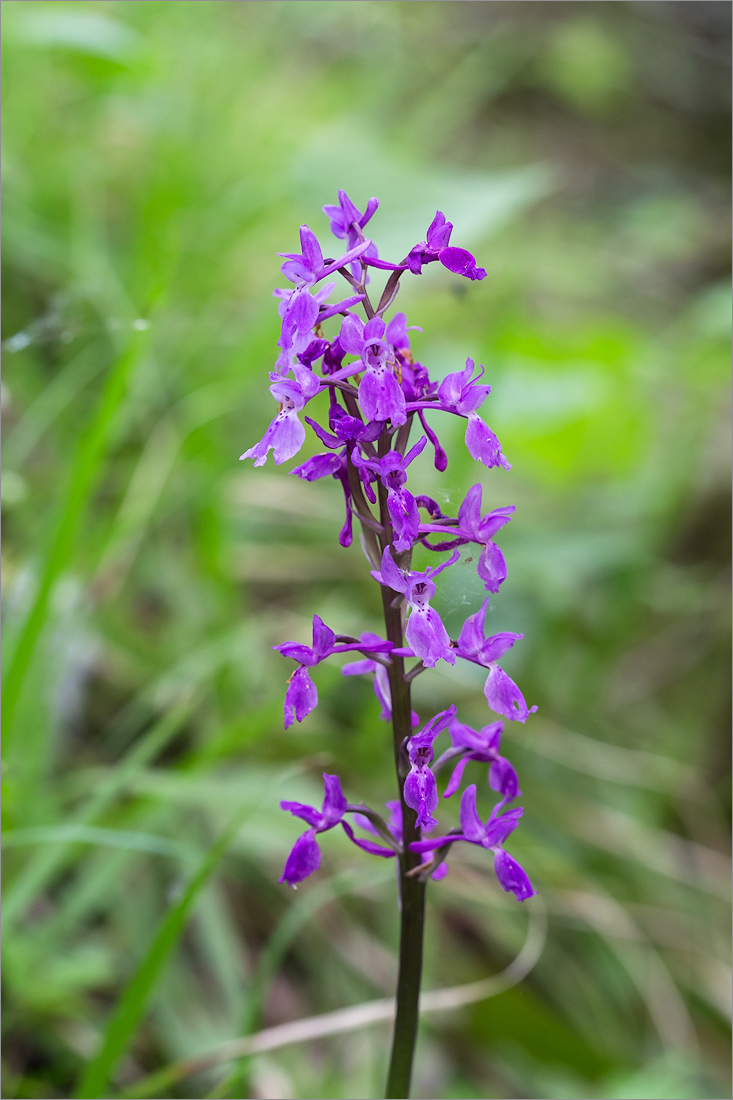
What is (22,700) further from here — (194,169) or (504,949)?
(194,169)

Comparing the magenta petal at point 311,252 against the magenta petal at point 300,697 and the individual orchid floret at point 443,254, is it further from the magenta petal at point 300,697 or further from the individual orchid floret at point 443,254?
the magenta petal at point 300,697

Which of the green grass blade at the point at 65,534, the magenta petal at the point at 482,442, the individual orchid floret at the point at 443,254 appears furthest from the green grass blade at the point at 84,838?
the individual orchid floret at the point at 443,254

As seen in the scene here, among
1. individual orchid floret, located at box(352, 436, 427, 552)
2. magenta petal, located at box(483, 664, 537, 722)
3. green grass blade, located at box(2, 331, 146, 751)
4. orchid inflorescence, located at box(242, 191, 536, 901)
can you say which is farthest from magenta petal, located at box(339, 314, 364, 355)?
green grass blade, located at box(2, 331, 146, 751)

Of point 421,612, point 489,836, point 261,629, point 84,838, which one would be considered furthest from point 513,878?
point 261,629

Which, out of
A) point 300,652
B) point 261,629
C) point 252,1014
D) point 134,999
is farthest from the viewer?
point 261,629

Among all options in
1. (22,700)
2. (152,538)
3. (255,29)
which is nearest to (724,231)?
(255,29)

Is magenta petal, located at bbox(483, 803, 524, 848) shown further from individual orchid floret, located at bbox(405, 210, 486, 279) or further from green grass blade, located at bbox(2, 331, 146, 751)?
green grass blade, located at bbox(2, 331, 146, 751)

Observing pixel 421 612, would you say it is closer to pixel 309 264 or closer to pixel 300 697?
pixel 300 697
